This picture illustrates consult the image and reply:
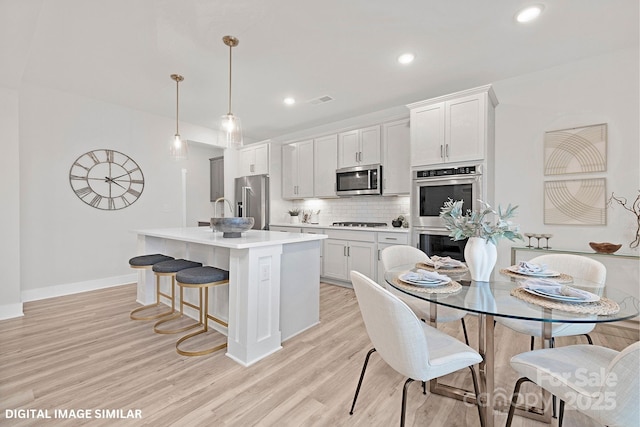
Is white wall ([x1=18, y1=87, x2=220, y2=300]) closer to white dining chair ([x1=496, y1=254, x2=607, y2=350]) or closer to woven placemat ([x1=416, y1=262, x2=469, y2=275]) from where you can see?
woven placemat ([x1=416, y1=262, x2=469, y2=275])

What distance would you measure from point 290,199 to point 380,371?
13.0 ft

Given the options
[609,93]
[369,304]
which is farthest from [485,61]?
[369,304]

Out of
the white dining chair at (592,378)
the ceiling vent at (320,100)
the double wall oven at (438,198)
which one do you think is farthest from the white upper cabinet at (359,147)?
the white dining chair at (592,378)

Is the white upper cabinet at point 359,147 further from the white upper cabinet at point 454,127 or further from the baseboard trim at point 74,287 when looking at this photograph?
the baseboard trim at point 74,287

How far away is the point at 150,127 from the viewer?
15.2 feet

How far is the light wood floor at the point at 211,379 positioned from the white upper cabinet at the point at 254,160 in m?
3.41

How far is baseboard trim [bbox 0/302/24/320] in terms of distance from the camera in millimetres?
2953

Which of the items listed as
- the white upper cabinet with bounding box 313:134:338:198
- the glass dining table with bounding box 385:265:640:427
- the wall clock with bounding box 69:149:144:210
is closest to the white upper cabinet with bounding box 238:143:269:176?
the white upper cabinet with bounding box 313:134:338:198

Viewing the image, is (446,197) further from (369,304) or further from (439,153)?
(369,304)

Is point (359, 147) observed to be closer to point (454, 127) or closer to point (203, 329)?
point (454, 127)

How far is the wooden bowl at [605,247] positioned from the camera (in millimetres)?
2643

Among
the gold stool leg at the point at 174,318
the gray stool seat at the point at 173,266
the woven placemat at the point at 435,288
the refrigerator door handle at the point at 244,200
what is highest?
the refrigerator door handle at the point at 244,200

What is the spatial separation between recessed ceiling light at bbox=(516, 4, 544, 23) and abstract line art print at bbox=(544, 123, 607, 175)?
1.37 m

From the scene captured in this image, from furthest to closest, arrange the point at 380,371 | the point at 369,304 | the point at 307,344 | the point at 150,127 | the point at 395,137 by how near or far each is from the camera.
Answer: the point at 150,127, the point at 395,137, the point at 307,344, the point at 380,371, the point at 369,304
